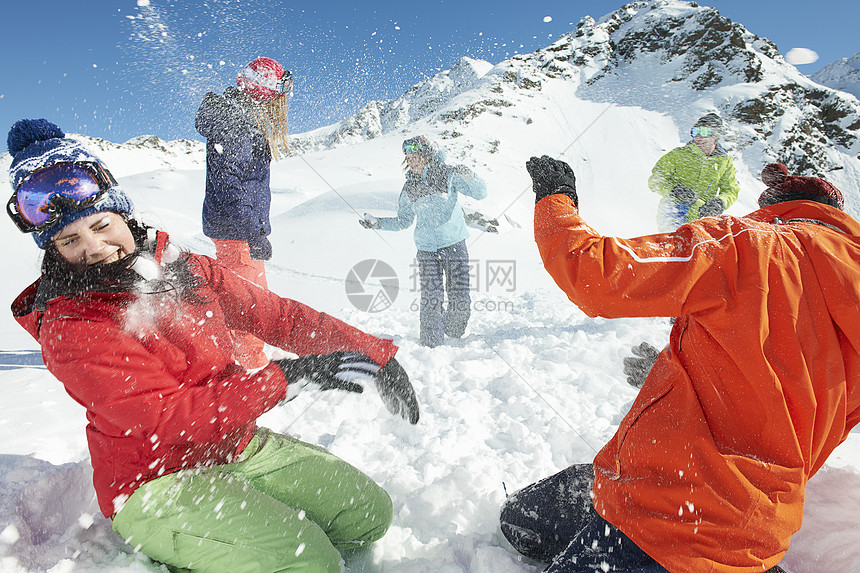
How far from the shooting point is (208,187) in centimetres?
323

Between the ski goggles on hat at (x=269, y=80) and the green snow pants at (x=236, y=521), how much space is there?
259 centimetres

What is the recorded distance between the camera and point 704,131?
4434 mm

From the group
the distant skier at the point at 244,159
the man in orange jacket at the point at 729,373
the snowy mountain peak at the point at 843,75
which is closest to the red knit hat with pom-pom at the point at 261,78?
the distant skier at the point at 244,159

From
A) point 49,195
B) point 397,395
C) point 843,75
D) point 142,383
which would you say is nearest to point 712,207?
point 397,395

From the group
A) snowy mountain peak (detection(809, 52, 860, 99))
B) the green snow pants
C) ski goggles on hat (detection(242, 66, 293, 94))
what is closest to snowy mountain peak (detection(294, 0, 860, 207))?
snowy mountain peak (detection(809, 52, 860, 99))

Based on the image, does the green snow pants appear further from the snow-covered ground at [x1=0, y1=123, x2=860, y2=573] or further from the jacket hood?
the jacket hood

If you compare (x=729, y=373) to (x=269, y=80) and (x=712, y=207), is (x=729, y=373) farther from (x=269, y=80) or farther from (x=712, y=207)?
(x=712, y=207)

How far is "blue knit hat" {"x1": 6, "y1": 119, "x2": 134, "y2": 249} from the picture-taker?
1.38 meters

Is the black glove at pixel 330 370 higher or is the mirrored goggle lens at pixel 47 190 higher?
the mirrored goggle lens at pixel 47 190

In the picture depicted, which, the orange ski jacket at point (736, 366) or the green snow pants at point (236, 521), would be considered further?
the green snow pants at point (236, 521)

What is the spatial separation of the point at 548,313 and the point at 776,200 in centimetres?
399

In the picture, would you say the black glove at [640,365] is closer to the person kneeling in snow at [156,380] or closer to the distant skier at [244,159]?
the person kneeling in snow at [156,380]

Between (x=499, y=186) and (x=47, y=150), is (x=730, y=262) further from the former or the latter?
(x=499, y=186)

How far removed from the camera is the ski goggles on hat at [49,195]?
1.35 meters
